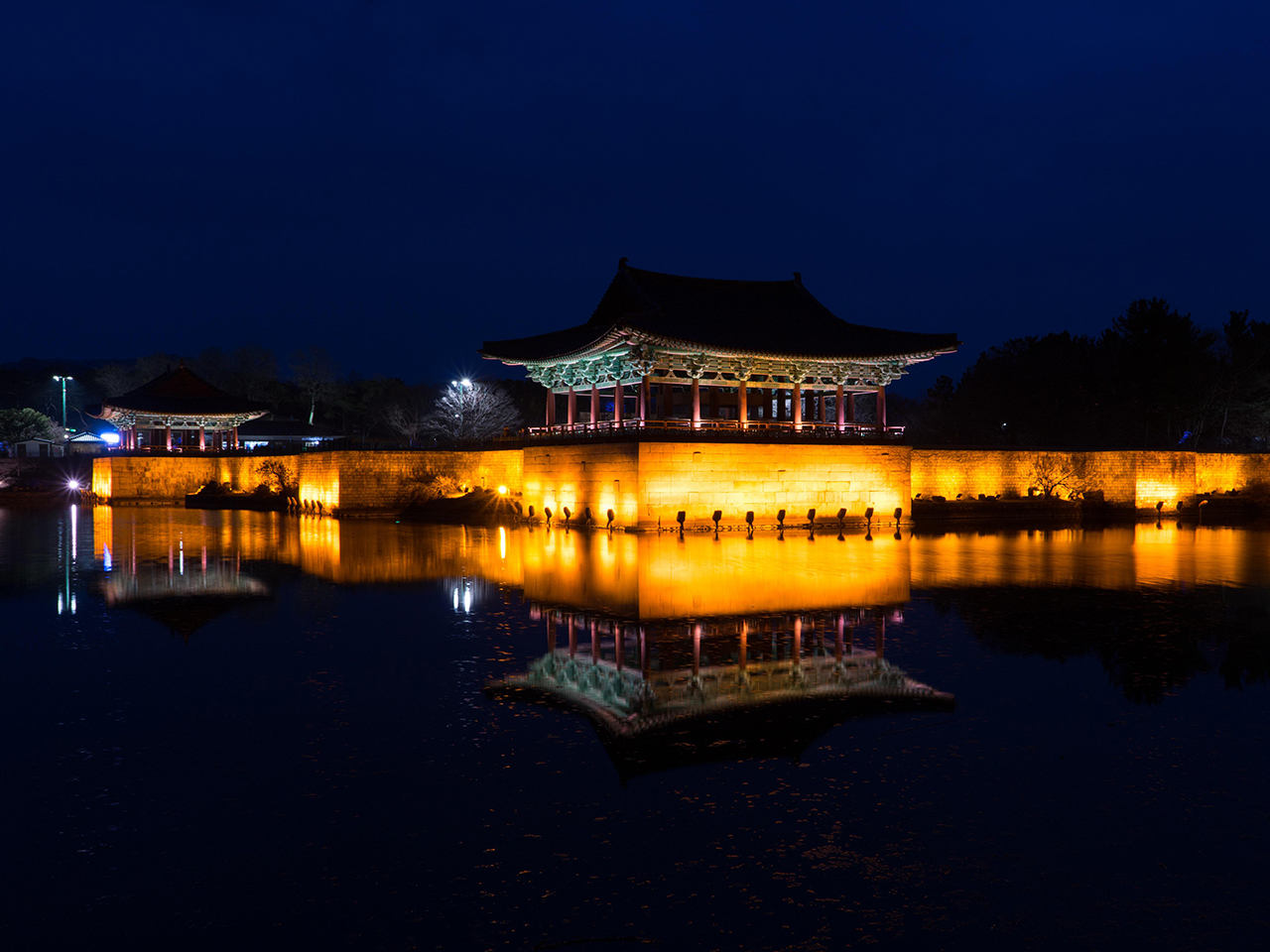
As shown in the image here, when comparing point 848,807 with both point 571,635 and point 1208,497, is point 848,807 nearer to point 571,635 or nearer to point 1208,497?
point 571,635

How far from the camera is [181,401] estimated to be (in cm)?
4959

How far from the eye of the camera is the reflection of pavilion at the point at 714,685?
695cm

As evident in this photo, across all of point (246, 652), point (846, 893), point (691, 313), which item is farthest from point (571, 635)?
point (691, 313)

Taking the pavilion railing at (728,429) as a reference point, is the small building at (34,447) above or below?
above

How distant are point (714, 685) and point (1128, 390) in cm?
5024

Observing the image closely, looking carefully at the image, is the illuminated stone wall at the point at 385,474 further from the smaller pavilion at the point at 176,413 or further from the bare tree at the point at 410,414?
the bare tree at the point at 410,414

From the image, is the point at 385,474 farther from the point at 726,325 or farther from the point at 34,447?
the point at 34,447

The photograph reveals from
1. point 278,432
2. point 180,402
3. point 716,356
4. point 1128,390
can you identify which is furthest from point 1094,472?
point 278,432

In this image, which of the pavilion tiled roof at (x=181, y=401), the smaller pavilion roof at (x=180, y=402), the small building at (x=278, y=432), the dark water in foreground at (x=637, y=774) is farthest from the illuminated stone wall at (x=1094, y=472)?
the small building at (x=278, y=432)

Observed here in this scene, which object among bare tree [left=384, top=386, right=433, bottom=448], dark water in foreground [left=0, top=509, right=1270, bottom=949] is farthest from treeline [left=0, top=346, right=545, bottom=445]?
dark water in foreground [left=0, top=509, right=1270, bottom=949]

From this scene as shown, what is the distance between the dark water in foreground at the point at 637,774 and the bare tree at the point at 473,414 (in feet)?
147

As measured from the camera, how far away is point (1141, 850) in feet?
16.3

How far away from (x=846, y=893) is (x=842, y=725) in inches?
113

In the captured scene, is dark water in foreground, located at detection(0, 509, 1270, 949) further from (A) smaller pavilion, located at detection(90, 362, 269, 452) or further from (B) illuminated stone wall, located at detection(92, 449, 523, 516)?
(A) smaller pavilion, located at detection(90, 362, 269, 452)
